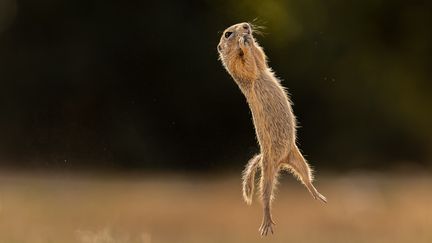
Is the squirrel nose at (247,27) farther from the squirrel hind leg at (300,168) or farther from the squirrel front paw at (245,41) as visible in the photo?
the squirrel hind leg at (300,168)

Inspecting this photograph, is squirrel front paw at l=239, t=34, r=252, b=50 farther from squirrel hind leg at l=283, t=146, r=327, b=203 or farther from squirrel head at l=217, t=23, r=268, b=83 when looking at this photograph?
squirrel hind leg at l=283, t=146, r=327, b=203

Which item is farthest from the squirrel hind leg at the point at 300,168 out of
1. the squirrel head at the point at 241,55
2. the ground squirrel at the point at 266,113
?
the squirrel head at the point at 241,55

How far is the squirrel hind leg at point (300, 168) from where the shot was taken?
1.36 m

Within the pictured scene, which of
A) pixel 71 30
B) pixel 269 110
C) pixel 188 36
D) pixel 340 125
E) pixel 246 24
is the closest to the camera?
pixel 269 110

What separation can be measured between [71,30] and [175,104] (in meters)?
2.08

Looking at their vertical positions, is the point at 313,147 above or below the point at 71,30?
below

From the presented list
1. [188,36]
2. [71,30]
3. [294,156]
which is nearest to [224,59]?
[294,156]

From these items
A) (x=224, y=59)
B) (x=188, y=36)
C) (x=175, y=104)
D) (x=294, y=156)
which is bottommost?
(x=175, y=104)

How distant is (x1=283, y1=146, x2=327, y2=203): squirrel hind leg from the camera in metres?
1.36

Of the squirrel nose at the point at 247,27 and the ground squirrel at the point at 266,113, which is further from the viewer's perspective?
the squirrel nose at the point at 247,27

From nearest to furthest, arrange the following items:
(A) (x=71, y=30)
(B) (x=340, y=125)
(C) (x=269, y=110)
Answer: (C) (x=269, y=110), (A) (x=71, y=30), (B) (x=340, y=125)

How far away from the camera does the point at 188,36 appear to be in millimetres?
9945

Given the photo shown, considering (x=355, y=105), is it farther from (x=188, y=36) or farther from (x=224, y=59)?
(x=224, y=59)

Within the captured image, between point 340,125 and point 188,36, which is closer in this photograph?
point 188,36
